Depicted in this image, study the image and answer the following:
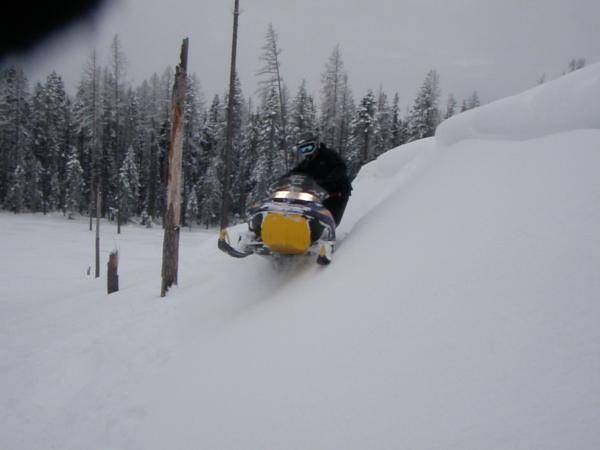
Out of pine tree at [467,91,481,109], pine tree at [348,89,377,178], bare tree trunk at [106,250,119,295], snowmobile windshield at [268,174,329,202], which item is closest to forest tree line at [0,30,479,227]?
pine tree at [348,89,377,178]

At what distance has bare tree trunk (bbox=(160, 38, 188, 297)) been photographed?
6840 millimetres

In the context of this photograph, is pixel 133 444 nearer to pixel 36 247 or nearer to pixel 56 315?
pixel 56 315

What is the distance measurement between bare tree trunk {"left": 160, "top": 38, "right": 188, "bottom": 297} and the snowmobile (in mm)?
2246

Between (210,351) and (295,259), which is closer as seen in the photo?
(210,351)

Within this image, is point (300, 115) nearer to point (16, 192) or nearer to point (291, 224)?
point (291, 224)

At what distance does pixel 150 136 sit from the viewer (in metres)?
44.2

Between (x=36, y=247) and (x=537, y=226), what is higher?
(x=537, y=226)

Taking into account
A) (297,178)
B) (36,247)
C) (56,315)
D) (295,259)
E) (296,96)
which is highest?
(296,96)

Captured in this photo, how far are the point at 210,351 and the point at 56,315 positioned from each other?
5.22 meters

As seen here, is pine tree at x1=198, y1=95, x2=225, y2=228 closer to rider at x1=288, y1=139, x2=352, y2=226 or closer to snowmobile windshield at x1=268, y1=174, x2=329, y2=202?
rider at x1=288, y1=139, x2=352, y2=226

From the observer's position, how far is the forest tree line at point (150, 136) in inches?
1309

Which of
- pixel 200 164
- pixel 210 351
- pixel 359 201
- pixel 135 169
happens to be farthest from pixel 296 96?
pixel 210 351

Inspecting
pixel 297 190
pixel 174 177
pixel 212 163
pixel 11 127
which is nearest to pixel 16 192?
pixel 11 127

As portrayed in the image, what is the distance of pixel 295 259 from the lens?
17.7 ft
